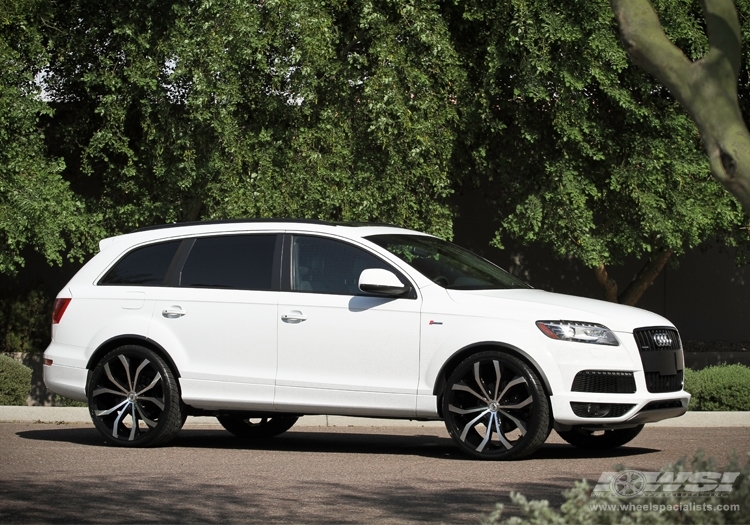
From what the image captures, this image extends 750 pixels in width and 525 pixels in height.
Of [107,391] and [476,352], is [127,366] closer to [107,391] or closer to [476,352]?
[107,391]

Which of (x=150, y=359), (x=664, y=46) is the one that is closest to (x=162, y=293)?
(x=150, y=359)

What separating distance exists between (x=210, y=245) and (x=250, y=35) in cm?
646

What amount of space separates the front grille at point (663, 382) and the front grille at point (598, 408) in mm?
311

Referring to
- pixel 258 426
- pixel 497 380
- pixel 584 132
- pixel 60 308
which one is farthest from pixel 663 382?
pixel 584 132

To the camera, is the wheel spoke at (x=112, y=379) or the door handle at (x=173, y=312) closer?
the door handle at (x=173, y=312)

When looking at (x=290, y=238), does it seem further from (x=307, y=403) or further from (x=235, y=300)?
(x=307, y=403)

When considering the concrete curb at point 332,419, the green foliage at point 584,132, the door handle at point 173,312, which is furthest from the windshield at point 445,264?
the green foliage at point 584,132

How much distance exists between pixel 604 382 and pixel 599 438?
1.52 meters

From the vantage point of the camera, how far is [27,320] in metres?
22.0

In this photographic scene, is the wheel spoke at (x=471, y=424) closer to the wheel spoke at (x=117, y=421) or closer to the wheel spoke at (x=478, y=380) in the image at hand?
the wheel spoke at (x=478, y=380)

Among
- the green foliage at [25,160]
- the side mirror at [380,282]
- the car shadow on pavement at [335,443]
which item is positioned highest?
the green foliage at [25,160]

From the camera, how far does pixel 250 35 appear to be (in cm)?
1648

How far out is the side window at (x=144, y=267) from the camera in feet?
35.7

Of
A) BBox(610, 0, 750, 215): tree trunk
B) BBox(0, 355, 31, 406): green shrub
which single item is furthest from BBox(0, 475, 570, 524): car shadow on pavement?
BBox(0, 355, 31, 406): green shrub
